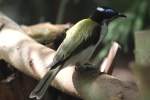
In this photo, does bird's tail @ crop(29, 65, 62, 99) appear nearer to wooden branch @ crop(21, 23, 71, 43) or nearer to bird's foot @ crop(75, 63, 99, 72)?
bird's foot @ crop(75, 63, 99, 72)

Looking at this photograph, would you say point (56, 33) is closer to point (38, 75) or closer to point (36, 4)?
point (38, 75)

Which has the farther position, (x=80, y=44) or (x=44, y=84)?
(x=80, y=44)

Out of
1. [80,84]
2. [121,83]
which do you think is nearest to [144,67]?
[121,83]

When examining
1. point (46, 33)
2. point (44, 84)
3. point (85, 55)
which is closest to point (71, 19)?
point (46, 33)

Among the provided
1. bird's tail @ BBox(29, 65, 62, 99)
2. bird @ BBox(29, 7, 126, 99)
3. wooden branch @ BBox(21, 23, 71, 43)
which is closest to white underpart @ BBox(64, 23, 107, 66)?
bird @ BBox(29, 7, 126, 99)

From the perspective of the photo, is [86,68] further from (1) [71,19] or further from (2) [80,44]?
(1) [71,19]

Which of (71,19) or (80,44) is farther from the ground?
(80,44)

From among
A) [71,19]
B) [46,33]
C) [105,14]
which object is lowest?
[71,19]

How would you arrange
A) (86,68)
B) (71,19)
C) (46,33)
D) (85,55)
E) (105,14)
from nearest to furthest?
(86,68) → (85,55) → (105,14) → (46,33) → (71,19)
